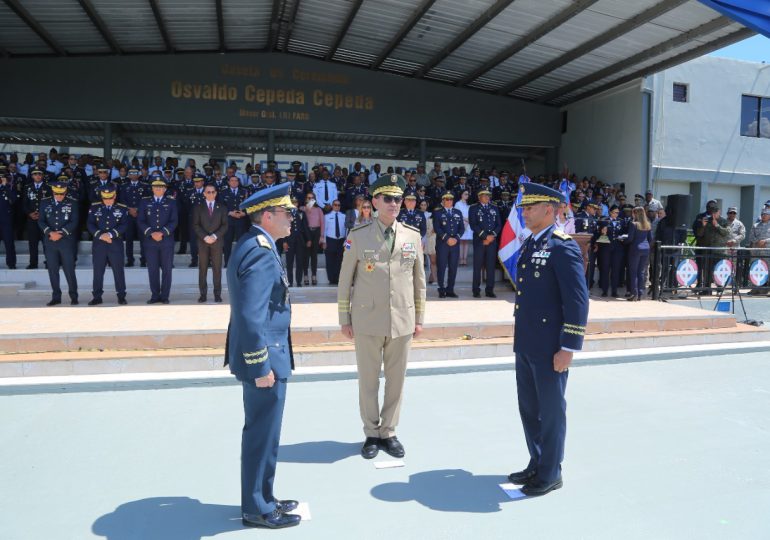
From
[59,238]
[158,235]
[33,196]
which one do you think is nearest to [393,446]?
[158,235]

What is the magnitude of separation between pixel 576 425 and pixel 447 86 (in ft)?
50.2

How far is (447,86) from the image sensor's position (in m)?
17.5

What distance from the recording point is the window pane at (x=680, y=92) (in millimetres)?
16234

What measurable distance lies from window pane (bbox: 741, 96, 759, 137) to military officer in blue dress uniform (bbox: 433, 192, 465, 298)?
13.0 meters

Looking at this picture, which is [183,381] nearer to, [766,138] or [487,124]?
[487,124]

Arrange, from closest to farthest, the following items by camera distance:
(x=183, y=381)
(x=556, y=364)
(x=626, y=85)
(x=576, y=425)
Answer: (x=556, y=364) → (x=576, y=425) → (x=183, y=381) → (x=626, y=85)

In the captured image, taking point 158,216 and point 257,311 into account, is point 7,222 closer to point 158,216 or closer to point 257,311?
point 158,216

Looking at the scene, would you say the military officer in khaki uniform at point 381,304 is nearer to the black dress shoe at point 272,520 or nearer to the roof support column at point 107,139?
the black dress shoe at point 272,520

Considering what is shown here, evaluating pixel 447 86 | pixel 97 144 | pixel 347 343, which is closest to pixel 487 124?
pixel 447 86

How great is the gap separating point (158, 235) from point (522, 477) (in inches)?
269

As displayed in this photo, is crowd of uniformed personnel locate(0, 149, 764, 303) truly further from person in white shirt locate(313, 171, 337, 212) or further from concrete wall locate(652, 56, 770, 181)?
concrete wall locate(652, 56, 770, 181)

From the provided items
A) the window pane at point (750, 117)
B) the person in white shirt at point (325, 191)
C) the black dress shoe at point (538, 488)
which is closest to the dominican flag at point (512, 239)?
the person in white shirt at point (325, 191)

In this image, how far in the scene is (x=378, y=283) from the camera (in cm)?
351

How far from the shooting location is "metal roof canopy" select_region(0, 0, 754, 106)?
38.8ft
